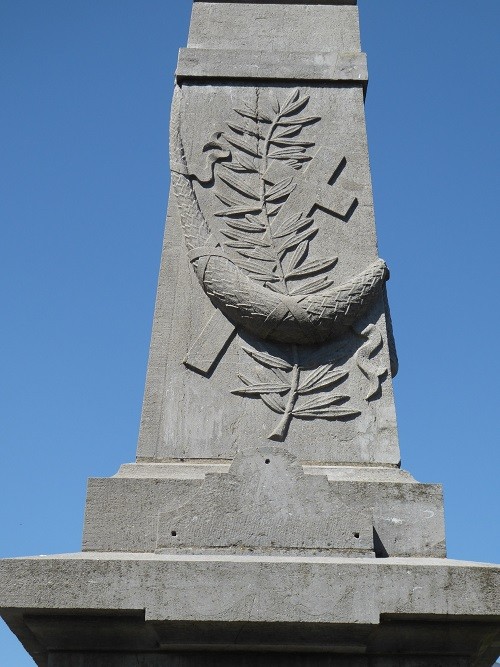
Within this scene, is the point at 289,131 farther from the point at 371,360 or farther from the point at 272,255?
the point at 371,360

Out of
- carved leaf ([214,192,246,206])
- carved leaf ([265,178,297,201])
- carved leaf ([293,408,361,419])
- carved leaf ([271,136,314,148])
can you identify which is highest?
carved leaf ([271,136,314,148])

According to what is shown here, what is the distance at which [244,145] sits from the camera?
7.62 meters

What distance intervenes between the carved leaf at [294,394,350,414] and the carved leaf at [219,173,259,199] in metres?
1.60

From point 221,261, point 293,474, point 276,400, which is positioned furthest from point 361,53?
point 293,474

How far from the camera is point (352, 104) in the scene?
7.84 meters

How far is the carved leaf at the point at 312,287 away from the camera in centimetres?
718

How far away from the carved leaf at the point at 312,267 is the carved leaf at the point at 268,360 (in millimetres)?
615

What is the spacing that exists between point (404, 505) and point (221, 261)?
211 centimetres

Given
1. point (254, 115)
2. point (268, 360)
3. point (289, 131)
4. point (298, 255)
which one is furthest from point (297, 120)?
point (268, 360)

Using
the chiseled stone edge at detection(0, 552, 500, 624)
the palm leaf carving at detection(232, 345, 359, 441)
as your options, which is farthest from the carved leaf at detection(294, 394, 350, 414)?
the chiseled stone edge at detection(0, 552, 500, 624)

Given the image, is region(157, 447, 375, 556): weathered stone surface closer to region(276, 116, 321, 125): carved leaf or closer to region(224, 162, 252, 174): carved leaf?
region(224, 162, 252, 174): carved leaf

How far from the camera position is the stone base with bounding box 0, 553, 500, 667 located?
5504 mm

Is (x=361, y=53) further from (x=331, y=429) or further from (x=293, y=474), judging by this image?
(x=293, y=474)

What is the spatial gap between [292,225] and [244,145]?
74cm
